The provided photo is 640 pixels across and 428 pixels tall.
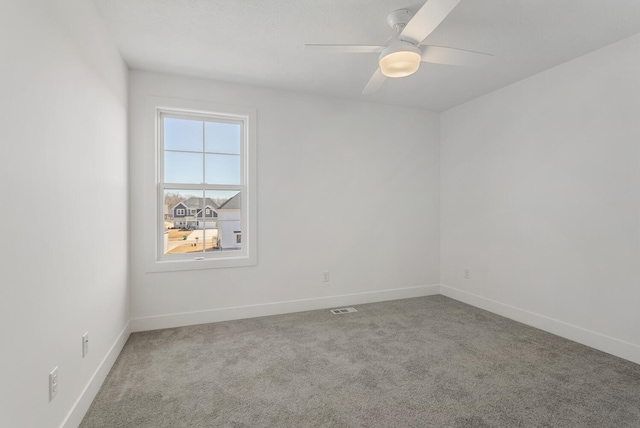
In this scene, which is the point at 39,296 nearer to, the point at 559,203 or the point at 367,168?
the point at 367,168

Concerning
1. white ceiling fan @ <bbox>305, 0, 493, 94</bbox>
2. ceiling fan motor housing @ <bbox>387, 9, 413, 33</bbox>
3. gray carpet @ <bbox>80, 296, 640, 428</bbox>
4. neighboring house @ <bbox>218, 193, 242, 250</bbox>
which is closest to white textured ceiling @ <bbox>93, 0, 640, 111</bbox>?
ceiling fan motor housing @ <bbox>387, 9, 413, 33</bbox>

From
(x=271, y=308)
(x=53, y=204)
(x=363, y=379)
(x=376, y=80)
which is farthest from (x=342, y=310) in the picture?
(x=53, y=204)

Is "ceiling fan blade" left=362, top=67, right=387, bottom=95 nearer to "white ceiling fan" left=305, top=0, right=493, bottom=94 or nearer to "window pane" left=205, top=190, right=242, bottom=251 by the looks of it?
"white ceiling fan" left=305, top=0, right=493, bottom=94

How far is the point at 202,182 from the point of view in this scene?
127 inches

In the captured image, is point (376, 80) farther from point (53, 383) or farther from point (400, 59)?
point (53, 383)

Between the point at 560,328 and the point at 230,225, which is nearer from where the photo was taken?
the point at 560,328

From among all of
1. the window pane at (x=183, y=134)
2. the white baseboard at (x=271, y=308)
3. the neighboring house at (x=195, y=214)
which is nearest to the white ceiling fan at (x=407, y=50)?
the window pane at (x=183, y=134)

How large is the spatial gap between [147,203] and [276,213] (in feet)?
4.15

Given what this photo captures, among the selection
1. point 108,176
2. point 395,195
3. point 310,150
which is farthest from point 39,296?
point 395,195

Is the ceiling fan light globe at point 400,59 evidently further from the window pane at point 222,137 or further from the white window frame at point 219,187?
the window pane at point 222,137

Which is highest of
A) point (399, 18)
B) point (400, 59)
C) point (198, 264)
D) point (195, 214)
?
point (399, 18)

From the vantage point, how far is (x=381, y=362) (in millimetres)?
2305

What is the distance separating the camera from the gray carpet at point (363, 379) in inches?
67.2

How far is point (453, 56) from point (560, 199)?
1.81 metres
